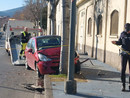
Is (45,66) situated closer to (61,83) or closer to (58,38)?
(61,83)

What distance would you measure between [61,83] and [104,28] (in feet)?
20.3

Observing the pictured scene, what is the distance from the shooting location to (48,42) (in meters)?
10.3

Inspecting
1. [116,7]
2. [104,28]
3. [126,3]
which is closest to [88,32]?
[104,28]

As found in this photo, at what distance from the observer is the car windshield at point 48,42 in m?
9.88

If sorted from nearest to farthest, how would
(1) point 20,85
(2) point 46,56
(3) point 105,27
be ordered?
(1) point 20,85, (2) point 46,56, (3) point 105,27

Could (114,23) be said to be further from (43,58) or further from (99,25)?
(43,58)

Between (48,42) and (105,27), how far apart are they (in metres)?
4.06

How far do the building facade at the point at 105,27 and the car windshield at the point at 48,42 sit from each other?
2868 mm

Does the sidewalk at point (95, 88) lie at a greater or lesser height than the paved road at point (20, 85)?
greater

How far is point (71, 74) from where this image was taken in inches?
252

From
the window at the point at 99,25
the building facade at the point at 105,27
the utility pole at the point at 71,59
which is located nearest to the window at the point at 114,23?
the building facade at the point at 105,27

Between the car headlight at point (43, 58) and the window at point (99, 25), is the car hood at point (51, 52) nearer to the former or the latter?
the car headlight at point (43, 58)

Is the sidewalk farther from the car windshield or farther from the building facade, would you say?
the building facade

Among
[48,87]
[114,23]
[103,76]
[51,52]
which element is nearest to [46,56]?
[51,52]
